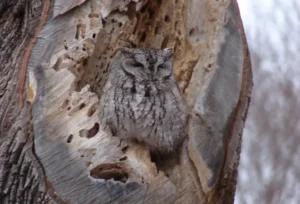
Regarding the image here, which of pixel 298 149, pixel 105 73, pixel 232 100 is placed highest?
pixel 105 73

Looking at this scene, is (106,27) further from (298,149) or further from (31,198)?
(298,149)

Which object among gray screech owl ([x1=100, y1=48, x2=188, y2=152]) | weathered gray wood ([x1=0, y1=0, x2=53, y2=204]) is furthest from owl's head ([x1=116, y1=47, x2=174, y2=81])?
weathered gray wood ([x1=0, y1=0, x2=53, y2=204])

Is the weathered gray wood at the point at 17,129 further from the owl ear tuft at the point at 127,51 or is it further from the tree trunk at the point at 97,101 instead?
the owl ear tuft at the point at 127,51

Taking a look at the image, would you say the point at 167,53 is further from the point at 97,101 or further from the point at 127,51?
the point at 97,101

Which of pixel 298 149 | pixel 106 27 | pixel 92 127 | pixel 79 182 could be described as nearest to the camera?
pixel 79 182

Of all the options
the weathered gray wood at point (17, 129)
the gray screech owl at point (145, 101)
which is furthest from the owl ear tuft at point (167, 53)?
the weathered gray wood at point (17, 129)

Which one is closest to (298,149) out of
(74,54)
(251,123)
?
(251,123)

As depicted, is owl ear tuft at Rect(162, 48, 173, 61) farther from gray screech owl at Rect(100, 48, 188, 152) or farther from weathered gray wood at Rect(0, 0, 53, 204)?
weathered gray wood at Rect(0, 0, 53, 204)
